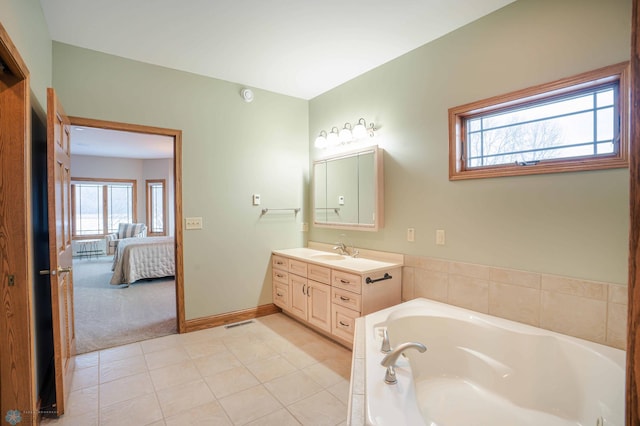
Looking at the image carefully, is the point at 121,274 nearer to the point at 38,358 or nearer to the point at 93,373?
the point at 93,373

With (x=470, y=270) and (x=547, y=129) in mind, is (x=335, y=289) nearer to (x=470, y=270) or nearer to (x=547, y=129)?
(x=470, y=270)

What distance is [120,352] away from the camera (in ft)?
9.24

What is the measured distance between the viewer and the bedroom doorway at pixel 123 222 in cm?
318

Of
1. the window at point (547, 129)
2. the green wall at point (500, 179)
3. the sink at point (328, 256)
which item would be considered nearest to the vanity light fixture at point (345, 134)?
the green wall at point (500, 179)

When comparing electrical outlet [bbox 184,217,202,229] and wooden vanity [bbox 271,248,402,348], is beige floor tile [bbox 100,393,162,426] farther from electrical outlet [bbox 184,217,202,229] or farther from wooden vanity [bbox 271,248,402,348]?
electrical outlet [bbox 184,217,202,229]

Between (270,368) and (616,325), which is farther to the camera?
(270,368)

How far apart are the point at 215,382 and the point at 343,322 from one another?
43.0 inches

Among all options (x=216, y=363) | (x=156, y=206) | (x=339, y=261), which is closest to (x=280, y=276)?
(x=339, y=261)

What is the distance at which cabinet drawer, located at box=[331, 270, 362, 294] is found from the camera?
2.57 m

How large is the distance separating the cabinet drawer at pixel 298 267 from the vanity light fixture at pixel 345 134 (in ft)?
4.46

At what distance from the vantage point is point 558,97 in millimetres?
1970

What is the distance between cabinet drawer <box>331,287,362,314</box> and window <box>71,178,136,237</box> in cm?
718

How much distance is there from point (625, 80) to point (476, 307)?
1.58m

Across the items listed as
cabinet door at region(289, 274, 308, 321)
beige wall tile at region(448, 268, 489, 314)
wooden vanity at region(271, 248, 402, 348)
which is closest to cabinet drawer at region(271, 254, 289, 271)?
Result: wooden vanity at region(271, 248, 402, 348)
